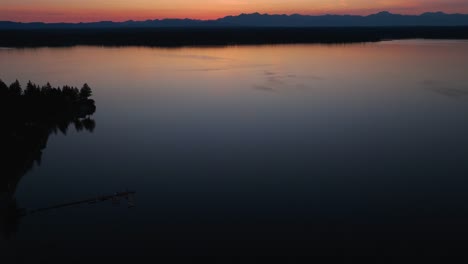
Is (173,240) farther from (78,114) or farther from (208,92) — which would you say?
(208,92)

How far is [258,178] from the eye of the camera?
24.3 meters

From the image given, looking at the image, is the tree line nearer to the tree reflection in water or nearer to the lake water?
the tree reflection in water

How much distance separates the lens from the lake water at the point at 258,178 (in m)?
18.4

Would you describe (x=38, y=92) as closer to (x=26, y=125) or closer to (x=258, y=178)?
(x=26, y=125)

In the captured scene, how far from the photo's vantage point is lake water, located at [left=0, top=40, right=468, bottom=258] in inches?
723

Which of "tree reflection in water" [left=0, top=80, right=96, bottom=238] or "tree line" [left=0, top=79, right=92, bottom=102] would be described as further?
"tree line" [left=0, top=79, right=92, bottom=102]

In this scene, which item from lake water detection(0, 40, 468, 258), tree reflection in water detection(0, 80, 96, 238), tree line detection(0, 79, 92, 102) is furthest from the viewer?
tree line detection(0, 79, 92, 102)

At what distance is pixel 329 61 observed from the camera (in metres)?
85.7

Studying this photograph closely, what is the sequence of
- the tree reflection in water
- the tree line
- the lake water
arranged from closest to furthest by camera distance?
the lake water, the tree reflection in water, the tree line

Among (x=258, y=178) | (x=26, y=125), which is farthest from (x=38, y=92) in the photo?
(x=258, y=178)

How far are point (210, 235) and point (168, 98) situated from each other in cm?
3311

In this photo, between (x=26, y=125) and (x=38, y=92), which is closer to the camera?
(x=26, y=125)

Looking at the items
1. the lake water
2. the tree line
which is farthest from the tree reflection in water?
the lake water

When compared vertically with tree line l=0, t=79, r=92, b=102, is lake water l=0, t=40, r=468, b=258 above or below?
below
